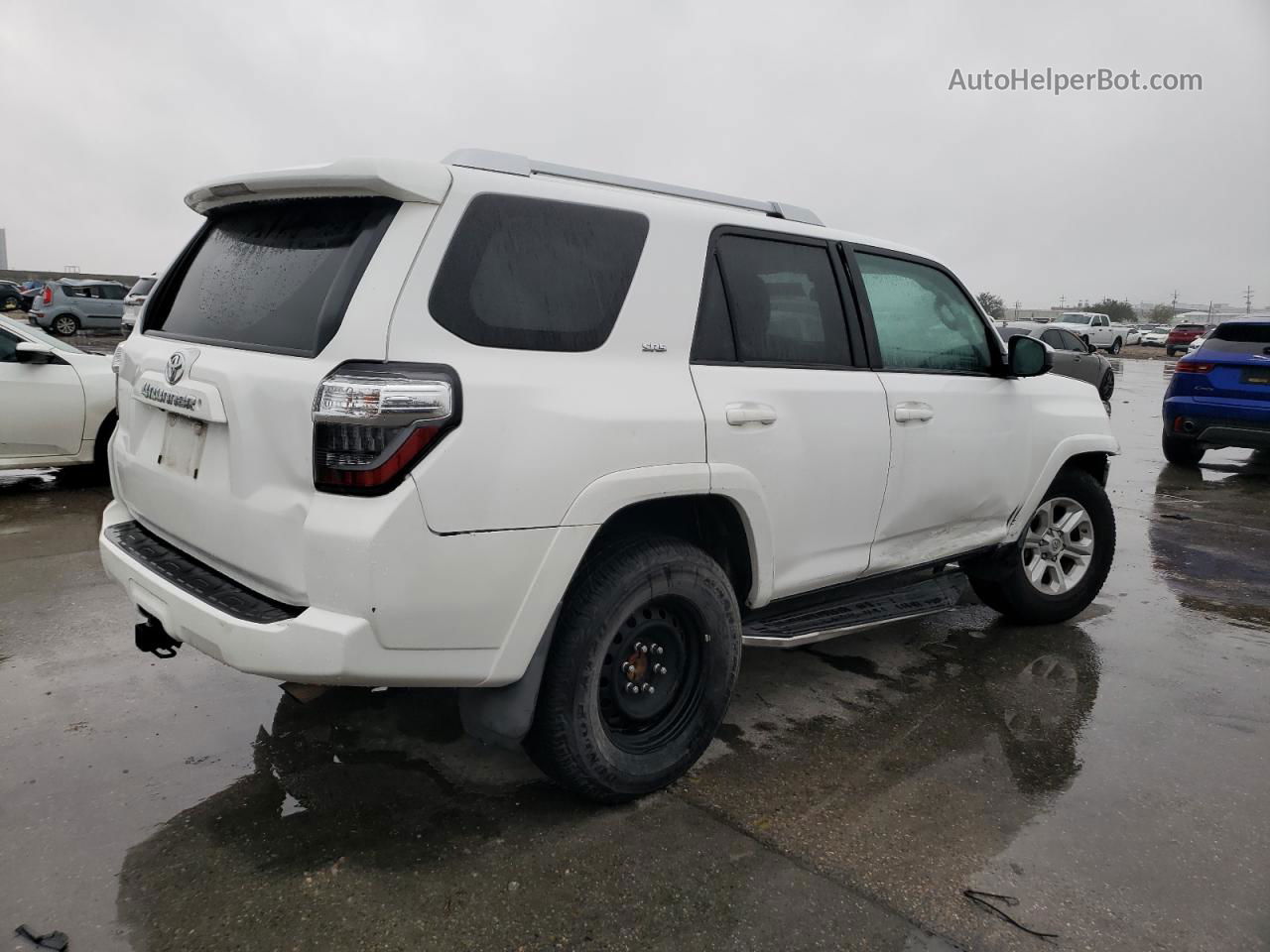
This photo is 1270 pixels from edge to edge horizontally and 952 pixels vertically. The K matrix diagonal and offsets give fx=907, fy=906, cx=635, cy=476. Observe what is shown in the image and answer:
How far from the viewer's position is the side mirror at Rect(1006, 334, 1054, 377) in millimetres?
3984

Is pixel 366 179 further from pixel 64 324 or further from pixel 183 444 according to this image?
pixel 64 324

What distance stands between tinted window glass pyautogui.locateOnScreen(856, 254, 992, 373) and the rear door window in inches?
10.5

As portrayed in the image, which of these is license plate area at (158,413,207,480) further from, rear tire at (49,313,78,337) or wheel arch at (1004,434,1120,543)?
rear tire at (49,313,78,337)

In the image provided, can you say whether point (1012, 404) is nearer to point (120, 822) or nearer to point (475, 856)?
point (475, 856)

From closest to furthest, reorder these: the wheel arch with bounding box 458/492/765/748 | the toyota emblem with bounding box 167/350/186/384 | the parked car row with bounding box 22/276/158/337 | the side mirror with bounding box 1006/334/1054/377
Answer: the wheel arch with bounding box 458/492/765/748
the toyota emblem with bounding box 167/350/186/384
the side mirror with bounding box 1006/334/1054/377
the parked car row with bounding box 22/276/158/337

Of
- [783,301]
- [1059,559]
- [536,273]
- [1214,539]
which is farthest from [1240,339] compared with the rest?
[536,273]

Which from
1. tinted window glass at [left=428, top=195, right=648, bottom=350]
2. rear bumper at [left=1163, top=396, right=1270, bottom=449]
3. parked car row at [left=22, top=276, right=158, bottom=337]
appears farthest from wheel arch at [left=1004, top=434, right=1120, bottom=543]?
parked car row at [left=22, top=276, right=158, bottom=337]

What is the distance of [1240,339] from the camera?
930cm

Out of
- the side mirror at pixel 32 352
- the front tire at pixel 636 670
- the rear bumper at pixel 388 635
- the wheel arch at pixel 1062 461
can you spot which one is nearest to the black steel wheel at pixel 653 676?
the front tire at pixel 636 670

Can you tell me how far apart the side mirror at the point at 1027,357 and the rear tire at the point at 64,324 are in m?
26.9

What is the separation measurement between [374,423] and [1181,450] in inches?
410

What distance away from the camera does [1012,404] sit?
13.3 ft

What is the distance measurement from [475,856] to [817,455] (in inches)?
65.7

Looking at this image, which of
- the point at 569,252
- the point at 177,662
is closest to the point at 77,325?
the point at 177,662
